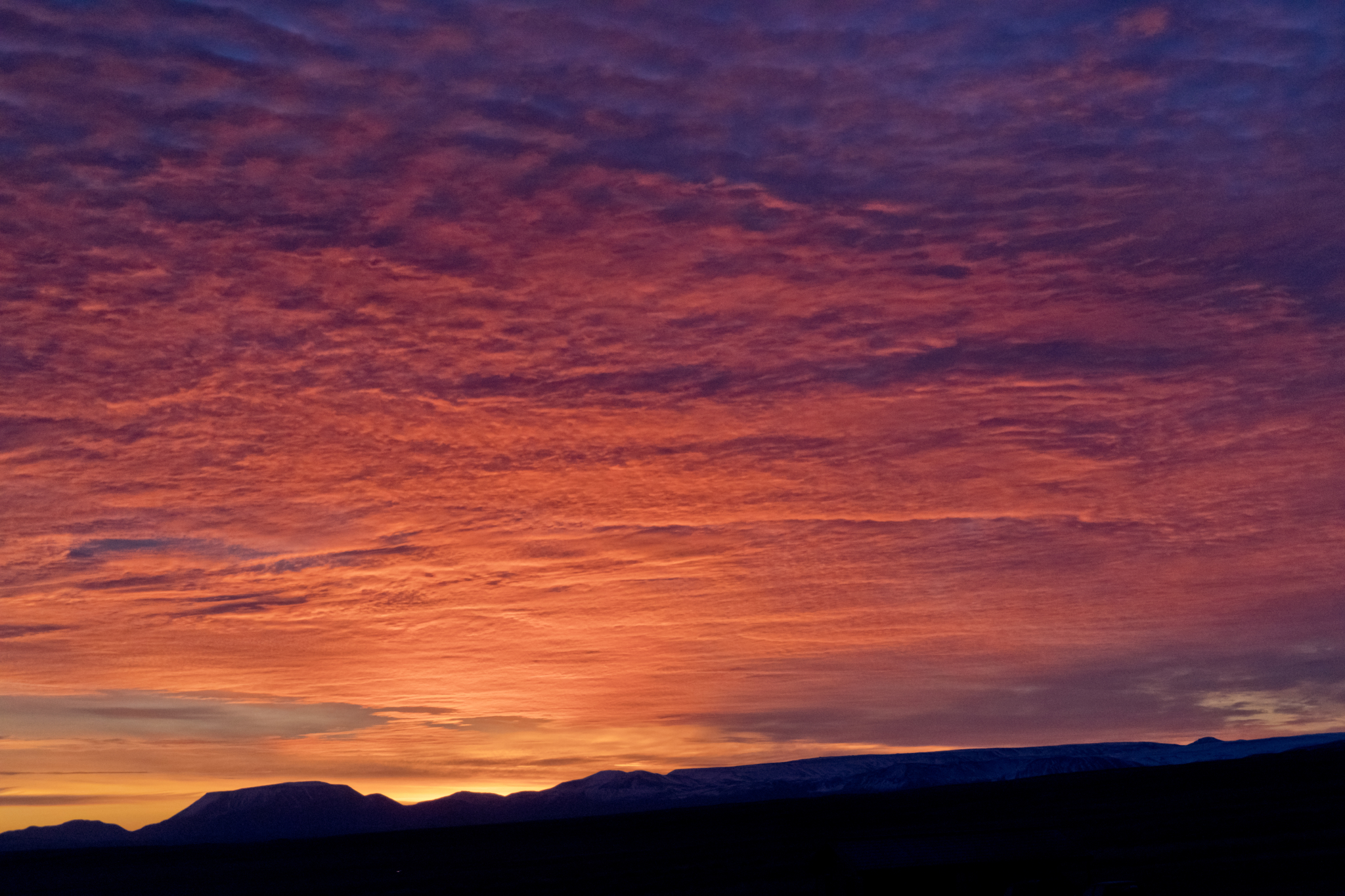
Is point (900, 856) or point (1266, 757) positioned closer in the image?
point (900, 856)

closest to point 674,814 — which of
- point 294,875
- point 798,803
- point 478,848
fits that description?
point 798,803

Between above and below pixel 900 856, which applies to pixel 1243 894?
below

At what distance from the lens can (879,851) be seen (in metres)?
32.2

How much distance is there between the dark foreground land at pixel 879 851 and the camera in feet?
107

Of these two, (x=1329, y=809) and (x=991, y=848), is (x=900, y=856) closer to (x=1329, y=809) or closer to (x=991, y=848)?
(x=991, y=848)

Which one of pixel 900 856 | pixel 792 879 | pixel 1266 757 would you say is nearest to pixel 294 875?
pixel 792 879

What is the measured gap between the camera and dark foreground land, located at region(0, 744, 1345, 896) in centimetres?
3269

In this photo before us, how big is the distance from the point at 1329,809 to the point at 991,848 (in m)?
47.9

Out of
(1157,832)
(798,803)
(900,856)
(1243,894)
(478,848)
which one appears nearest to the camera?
(900,856)

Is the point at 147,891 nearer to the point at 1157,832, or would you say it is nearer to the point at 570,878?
the point at 570,878

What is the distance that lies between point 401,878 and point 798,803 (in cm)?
7180

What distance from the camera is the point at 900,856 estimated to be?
31828 mm

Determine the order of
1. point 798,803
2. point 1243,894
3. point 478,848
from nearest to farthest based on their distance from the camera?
point 1243,894 → point 478,848 → point 798,803

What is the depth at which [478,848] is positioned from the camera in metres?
104
